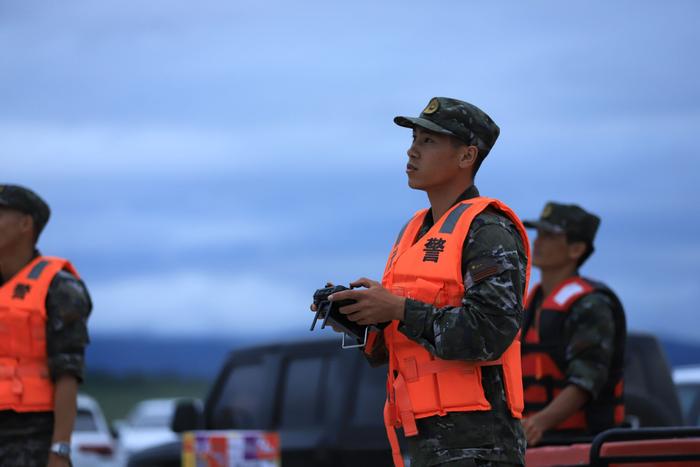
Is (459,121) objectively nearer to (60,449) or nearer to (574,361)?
(574,361)

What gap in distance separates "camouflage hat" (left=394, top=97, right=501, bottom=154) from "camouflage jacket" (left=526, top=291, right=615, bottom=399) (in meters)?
1.89

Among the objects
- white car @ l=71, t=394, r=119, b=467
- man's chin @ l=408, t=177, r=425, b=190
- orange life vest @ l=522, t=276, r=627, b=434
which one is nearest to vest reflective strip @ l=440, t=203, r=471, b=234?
man's chin @ l=408, t=177, r=425, b=190

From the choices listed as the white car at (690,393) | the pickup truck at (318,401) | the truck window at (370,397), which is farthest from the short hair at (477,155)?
the white car at (690,393)

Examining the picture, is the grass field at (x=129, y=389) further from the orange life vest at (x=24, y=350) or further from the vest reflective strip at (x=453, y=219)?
the vest reflective strip at (x=453, y=219)

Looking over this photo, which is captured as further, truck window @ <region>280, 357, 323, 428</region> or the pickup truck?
truck window @ <region>280, 357, 323, 428</region>

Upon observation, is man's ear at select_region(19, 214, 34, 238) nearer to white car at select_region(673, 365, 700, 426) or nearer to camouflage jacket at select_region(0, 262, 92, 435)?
camouflage jacket at select_region(0, 262, 92, 435)

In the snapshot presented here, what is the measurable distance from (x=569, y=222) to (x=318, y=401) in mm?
3203

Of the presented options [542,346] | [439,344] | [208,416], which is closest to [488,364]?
[439,344]

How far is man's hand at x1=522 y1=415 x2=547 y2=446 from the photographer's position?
6438mm

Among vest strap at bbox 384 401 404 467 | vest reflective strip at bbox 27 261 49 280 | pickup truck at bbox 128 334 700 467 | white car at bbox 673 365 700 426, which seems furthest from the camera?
white car at bbox 673 365 700 426

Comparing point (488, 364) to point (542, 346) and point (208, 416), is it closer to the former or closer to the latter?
point (542, 346)

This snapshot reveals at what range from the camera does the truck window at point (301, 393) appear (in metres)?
9.95

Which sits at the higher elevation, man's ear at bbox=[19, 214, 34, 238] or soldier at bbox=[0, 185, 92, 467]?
man's ear at bbox=[19, 214, 34, 238]

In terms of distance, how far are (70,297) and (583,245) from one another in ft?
9.36
